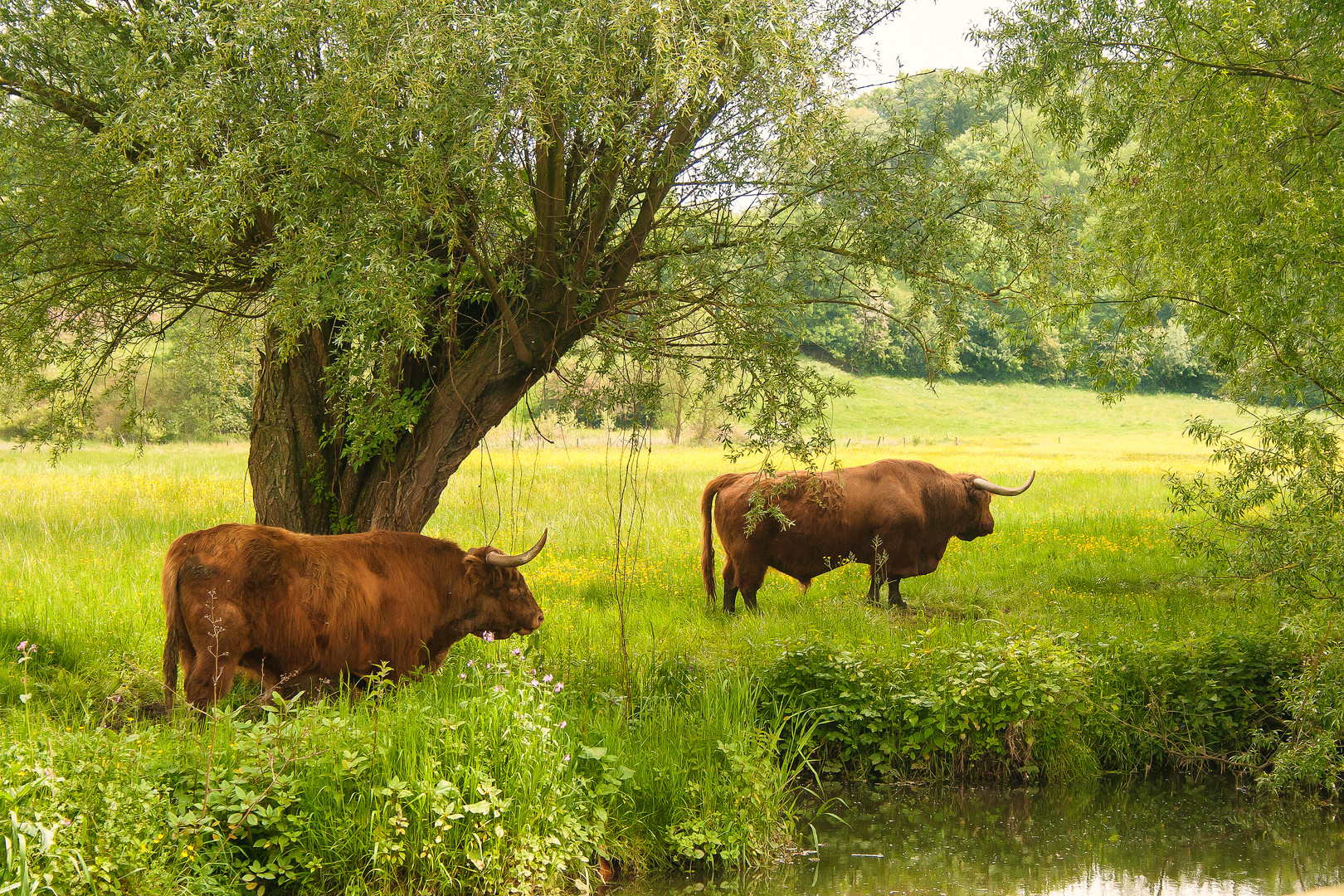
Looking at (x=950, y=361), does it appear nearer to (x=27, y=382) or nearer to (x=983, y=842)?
(x=983, y=842)

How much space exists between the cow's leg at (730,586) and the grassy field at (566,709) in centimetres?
28

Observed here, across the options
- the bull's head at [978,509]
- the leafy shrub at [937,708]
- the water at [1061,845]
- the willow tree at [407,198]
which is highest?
the willow tree at [407,198]

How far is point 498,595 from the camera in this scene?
7.34m

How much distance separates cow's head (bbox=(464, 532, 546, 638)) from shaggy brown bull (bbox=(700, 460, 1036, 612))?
2895 millimetres

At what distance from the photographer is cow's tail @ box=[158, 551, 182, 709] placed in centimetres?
591

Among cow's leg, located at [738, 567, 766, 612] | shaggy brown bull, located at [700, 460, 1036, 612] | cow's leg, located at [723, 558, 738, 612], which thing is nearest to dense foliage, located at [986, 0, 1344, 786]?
shaggy brown bull, located at [700, 460, 1036, 612]

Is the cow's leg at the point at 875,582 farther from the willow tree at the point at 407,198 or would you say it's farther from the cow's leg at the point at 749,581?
the willow tree at the point at 407,198

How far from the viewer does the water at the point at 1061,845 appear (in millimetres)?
5777

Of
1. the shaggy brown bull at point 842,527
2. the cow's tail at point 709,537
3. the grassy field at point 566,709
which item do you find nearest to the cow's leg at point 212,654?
the grassy field at point 566,709

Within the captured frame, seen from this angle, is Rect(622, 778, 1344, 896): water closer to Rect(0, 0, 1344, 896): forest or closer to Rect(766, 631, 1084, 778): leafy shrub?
Rect(0, 0, 1344, 896): forest

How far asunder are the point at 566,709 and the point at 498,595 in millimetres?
1197

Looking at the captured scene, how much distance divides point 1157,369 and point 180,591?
57.8m

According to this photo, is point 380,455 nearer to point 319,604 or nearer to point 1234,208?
point 319,604

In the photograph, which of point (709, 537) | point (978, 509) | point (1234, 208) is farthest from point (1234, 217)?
point (709, 537)
